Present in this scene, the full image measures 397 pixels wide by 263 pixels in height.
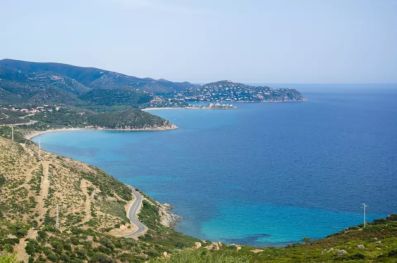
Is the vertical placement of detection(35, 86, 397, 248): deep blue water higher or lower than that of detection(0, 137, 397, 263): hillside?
lower

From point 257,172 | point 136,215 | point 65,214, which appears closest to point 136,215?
point 136,215

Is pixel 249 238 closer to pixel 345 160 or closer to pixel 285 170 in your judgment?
pixel 285 170

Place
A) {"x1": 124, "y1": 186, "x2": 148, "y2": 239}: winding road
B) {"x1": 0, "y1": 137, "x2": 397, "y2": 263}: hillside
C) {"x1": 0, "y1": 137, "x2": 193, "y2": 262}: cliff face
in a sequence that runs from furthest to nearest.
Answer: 1. {"x1": 124, "y1": 186, "x2": 148, "y2": 239}: winding road
2. {"x1": 0, "y1": 137, "x2": 193, "y2": 262}: cliff face
3. {"x1": 0, "y1": 137, "x2": 397, "y2": 263}: hillside

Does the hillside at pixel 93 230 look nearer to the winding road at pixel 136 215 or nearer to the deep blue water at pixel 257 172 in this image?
the winding road at pixel 136 215

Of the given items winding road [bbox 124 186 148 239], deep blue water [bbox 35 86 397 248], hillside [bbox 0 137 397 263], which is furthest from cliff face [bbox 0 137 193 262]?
deep blue water [bbox 35 86 397 248]

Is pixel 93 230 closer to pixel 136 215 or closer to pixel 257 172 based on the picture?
pixel 136 215

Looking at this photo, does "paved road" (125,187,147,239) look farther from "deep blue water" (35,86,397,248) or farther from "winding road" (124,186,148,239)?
"deep blue water" (35,86,397,248)
